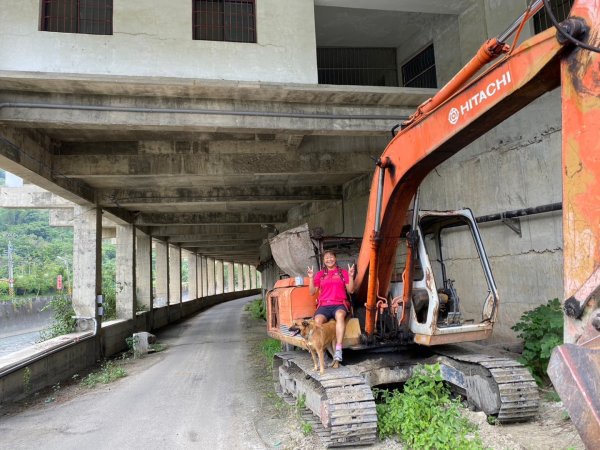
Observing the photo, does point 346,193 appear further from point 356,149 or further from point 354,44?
point 354,44

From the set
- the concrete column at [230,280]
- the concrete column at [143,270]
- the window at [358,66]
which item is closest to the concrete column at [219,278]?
the concrete column at [230,280]

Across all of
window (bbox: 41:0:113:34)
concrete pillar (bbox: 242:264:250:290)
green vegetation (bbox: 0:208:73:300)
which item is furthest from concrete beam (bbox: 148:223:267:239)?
concrete pillar (bbox: 242:264:250:290)

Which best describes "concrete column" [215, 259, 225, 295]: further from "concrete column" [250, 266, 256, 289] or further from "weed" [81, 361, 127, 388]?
"weed" [81, 361, 127, 388]

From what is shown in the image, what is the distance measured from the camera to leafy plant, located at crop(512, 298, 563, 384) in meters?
6.14

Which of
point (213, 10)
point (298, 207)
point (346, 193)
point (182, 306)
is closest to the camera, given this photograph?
point (213, 10)

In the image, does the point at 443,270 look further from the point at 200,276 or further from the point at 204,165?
the point at 200,276

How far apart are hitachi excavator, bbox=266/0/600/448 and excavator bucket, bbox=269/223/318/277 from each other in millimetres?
24

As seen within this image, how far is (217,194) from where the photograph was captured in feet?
49.0

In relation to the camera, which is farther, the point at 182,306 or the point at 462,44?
the point at 182,306

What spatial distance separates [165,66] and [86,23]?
1906mm

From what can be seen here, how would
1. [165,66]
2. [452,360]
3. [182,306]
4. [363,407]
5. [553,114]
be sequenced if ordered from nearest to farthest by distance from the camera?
[363,407], [452,360], [553,114], [165,66], [182,306]

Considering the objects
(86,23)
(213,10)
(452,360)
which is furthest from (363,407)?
(86,23)

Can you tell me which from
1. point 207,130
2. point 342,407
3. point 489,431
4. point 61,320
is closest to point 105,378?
point 61,320

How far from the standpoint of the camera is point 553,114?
7047 millimetres
